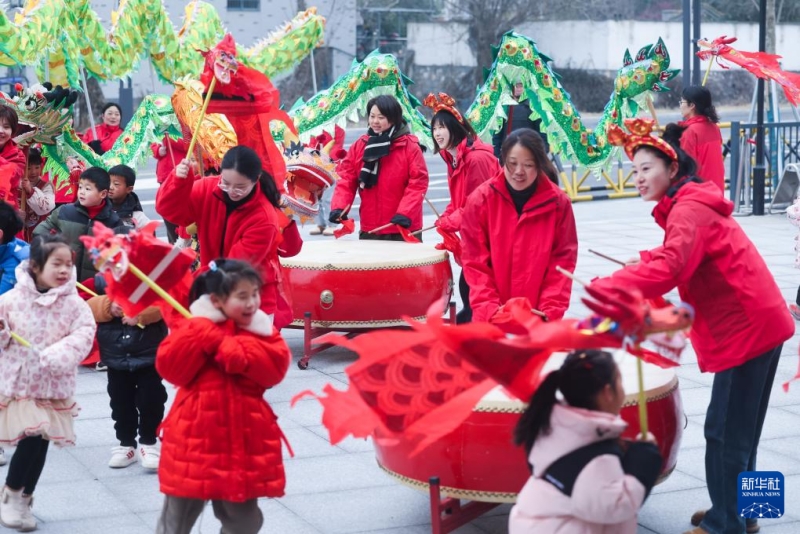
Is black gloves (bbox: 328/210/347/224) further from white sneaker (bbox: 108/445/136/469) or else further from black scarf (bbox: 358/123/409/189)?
white sneaker (bbox: 108/445/136/469)

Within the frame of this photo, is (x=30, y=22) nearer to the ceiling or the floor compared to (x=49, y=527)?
nearer to the ceiling

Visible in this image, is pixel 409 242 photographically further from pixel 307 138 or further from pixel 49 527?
pixel 49 527

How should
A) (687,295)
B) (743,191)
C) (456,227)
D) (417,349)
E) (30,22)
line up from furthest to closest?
(743,191)
(30,22)
(456,227)
(687,295)
(417,349)

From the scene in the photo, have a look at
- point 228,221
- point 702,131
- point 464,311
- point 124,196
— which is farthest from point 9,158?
point 702,131

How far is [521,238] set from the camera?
498 centimetres

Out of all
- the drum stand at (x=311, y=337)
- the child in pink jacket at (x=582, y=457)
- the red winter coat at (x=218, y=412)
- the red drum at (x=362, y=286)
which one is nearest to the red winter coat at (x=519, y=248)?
the red winter coat at (x=218, y=412)

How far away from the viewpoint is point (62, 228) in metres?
6.29

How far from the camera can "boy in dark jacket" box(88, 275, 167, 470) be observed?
5332 millimetres

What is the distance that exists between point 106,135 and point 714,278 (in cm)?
853

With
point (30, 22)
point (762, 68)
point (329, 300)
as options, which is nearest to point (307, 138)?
point (30, 22)

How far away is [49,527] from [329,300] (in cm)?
286

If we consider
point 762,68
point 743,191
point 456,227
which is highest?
point 762,68

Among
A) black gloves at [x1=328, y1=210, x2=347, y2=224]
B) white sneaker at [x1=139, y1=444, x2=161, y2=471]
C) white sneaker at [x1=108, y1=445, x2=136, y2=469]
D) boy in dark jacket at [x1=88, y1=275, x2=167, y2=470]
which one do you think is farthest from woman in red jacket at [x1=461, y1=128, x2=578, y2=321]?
black gloves at [x1=328, y1=210, x2=347, y2=224]

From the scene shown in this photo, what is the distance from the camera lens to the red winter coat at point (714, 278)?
405 centimetres
